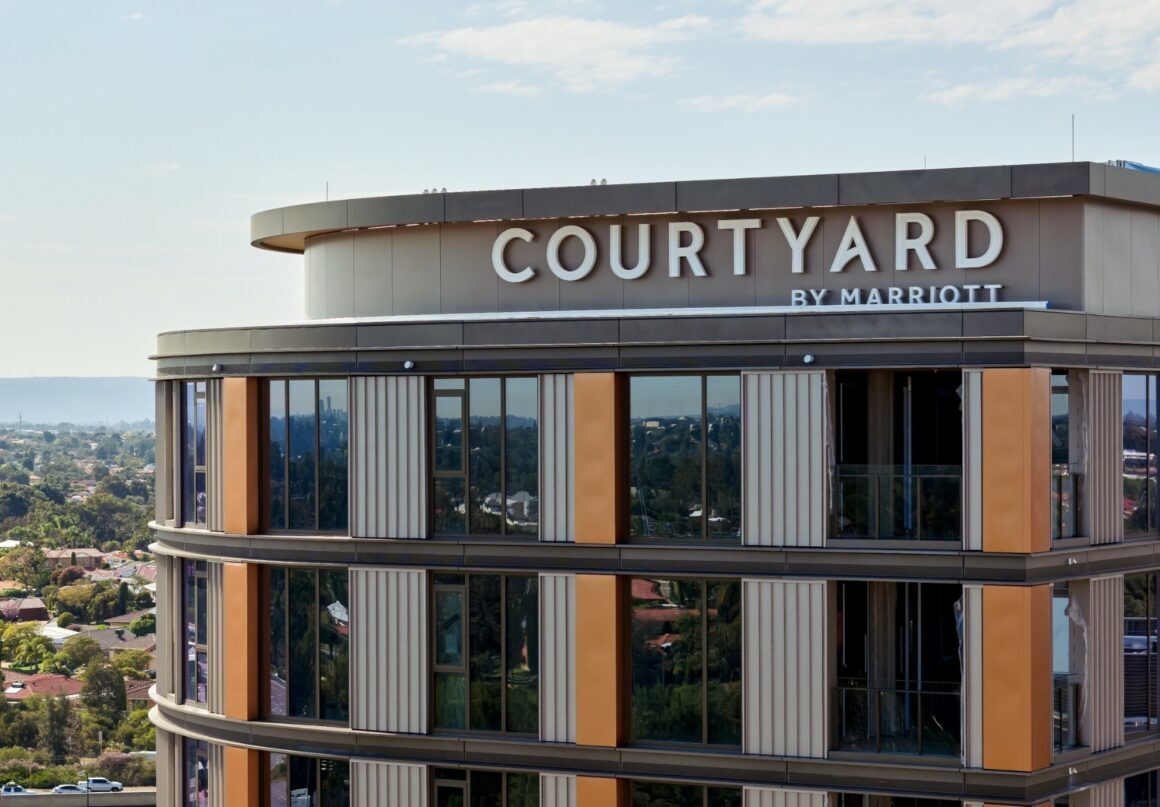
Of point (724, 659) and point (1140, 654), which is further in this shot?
point (1140, 654)

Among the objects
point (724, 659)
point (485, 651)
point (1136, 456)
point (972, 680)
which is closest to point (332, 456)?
point (485, 651)

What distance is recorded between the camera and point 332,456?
22703 millimetres

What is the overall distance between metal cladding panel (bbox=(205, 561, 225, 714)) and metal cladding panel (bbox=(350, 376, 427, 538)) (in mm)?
2785

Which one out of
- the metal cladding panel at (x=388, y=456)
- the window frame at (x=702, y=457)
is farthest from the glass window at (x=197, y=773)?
the window frame at (x=702, y=457)

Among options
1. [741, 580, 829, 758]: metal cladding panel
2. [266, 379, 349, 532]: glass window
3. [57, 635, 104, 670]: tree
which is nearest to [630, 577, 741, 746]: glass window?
[741, 580, 829, 758]: metal cladding panel

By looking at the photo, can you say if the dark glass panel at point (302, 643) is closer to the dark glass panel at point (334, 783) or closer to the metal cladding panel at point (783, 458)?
the dark glass panel at point (334, 783)

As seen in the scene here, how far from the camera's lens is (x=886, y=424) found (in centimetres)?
2153

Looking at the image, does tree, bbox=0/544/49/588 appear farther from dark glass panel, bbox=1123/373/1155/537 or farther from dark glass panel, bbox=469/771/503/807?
dark glass panel, bbox=1123/373/1155/537

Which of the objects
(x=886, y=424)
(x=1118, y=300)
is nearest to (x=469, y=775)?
(x=886, y=424)

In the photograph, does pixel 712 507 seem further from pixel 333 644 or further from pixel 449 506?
pixel 333 644

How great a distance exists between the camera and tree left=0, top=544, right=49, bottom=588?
150m

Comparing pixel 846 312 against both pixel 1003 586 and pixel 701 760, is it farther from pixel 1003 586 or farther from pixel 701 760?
pixel 701 760

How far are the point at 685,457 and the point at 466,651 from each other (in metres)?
4.30

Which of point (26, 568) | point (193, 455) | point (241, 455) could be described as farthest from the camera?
point (26, 568)
